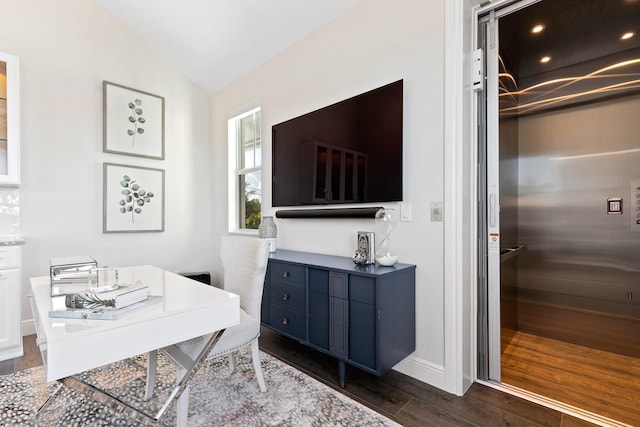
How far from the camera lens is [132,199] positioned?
359 cm

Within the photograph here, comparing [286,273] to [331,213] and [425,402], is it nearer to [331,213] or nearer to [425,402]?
[331,213]

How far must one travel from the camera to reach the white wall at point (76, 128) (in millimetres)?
3006

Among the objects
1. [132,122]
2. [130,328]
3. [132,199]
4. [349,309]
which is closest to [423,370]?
[349,309]

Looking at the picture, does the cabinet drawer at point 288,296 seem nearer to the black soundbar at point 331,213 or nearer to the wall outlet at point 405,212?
the black soundbar at point 331,213

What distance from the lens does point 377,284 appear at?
1832mm

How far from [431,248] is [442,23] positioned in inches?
57.4

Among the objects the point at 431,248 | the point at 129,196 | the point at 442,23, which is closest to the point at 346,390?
the point at 431,248

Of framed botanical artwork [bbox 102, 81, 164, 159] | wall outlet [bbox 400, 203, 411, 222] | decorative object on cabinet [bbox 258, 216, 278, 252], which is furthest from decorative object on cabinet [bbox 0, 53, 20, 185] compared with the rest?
wall outlet [bbox 400, 203, 411, 222]

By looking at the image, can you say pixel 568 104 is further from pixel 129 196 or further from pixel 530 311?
pixel 129 196

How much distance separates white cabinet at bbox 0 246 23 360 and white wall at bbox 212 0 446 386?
2.20m

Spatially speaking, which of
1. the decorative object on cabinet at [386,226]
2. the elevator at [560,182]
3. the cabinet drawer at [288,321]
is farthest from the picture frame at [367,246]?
the elevator at [560,182]

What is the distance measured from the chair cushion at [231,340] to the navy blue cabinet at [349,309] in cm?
46

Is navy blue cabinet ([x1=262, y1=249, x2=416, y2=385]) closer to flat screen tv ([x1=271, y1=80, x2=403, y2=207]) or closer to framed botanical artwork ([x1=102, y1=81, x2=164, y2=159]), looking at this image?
flat screen tv ([x1=271, y1=80, x2=403, y2=207])

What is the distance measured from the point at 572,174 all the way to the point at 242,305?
315 centimetres
